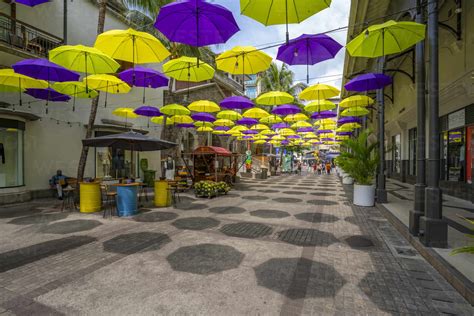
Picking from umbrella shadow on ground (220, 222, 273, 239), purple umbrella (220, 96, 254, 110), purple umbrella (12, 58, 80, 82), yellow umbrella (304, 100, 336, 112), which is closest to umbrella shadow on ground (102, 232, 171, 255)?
umbrella shadow on ground (220, 222, 273, 239)

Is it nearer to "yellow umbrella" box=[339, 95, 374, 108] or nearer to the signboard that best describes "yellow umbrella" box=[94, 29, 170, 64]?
"yellow umbrella" box=[339, 95, 374, 108]

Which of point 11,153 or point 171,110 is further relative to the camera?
point 171,110

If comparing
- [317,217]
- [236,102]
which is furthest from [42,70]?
[317,217]

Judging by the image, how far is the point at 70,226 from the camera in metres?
7.14

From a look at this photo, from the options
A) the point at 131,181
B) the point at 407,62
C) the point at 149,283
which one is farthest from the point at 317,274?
the point at 407,62

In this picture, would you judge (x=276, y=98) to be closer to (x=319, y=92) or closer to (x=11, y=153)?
(x=319, y=92)

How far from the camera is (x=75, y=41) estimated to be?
1388 centimetres

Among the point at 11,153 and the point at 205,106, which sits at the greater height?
the point at 205,106

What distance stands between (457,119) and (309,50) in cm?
700

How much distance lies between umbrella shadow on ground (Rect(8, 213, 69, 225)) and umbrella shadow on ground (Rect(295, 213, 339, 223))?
7.79 metres

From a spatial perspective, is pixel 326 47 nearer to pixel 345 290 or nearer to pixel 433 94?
pixel 433 94

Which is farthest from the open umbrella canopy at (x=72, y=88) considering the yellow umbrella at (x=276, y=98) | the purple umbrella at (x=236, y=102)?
the yellow umbrella at (x=276, y=98)

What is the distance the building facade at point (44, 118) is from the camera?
35.2ft

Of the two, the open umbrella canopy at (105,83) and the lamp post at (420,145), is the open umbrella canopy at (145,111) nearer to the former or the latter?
the open umbrella canopy at (105,83)
